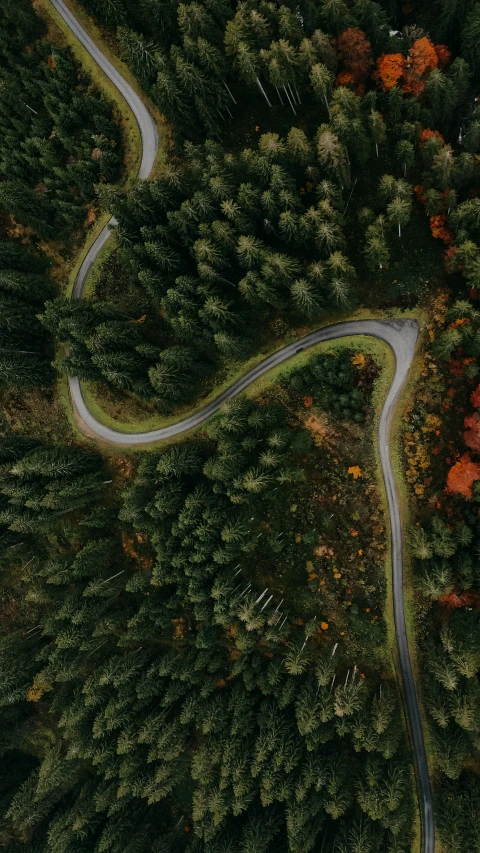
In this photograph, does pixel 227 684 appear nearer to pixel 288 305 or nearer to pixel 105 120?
pixel 288 305

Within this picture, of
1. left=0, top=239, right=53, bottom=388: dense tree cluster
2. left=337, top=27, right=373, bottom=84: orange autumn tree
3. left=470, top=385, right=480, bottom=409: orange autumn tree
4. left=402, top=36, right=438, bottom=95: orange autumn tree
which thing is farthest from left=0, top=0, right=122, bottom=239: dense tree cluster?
left=470, top=385, right=480, bottom=409: orange autumn tree

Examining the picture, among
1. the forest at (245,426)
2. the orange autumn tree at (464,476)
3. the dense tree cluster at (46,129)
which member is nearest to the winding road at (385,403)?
the forest at (245,426)

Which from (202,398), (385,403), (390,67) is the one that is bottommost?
(385,403)

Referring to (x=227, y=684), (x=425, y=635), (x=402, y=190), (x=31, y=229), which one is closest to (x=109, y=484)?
(x=227, y=684)

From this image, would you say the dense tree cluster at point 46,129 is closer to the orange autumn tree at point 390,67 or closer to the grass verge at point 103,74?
the grass verge at point 103,74

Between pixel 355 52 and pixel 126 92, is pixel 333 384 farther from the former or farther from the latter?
pixel 126 92

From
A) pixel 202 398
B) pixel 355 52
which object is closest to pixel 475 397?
pixel 202 398
